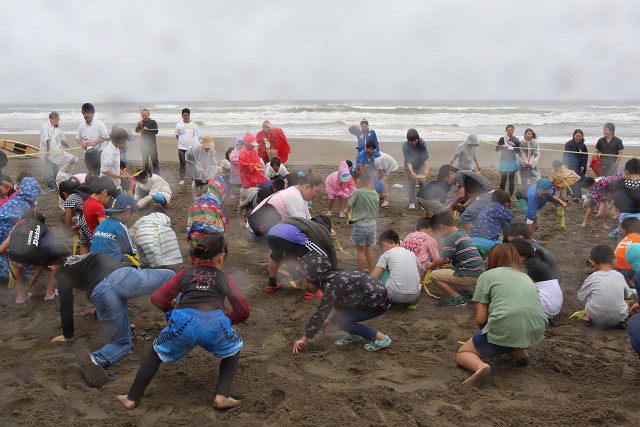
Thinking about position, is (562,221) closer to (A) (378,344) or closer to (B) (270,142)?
(A) (378,344)

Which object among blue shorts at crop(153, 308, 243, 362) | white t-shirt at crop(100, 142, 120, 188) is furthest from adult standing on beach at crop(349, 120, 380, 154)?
blue shorts at crop(153, 308, 243, 362)

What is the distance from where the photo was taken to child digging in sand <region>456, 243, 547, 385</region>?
3885 mm

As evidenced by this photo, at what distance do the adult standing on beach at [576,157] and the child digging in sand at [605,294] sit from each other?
6.13 m

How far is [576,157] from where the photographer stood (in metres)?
10.6

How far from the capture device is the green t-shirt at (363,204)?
6.18 metres

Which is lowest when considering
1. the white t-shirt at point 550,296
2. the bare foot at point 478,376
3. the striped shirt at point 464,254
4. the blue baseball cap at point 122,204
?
the bare foot at point 478,376

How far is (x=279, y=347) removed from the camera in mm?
4637

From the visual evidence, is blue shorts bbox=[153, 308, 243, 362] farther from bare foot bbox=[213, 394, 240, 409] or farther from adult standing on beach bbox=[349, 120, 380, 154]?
adult standing on beach bbox=[349, 120, 380, 154]

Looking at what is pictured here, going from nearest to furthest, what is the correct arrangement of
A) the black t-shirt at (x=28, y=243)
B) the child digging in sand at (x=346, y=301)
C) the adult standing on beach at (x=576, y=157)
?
the child digging in sand at (x=346, y=301) < the black t-shirt at (x=28, y=243) < the adult standing on beach at (x=576, y=157)

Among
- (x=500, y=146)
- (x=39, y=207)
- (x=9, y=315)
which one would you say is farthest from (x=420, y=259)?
(x=39, y=207)

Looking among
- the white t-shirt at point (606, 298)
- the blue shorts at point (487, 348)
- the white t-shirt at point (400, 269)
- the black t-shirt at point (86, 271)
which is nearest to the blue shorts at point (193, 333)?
the black t-shirt at point (86, 271)

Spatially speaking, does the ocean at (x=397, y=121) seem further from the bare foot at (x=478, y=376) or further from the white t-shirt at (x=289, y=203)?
the bare foot at (x=478, y=376)

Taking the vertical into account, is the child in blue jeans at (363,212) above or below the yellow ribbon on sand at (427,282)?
above

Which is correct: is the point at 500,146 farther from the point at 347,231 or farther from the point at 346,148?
the point at 346,148
